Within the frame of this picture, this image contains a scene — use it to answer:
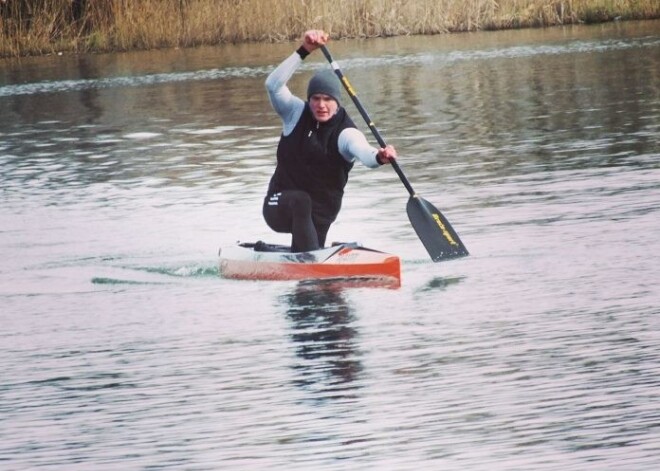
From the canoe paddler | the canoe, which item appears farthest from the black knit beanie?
the canoe

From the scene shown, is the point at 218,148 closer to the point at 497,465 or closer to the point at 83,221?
the point at 83,221

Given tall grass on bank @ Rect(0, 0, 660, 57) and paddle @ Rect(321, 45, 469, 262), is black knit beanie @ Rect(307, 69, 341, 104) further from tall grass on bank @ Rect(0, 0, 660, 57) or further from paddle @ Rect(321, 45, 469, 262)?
tall grass on bank @ Rect(0, 0, 660, 57)

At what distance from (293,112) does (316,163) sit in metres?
0.37

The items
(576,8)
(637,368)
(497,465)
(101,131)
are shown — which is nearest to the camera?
(497,465)

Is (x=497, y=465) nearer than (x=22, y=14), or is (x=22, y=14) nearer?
(x=497, y=465)

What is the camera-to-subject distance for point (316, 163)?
11.4m

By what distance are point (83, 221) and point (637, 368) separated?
316 inches

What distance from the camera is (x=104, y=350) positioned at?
910cm

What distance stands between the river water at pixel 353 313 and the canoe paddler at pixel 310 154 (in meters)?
0.53

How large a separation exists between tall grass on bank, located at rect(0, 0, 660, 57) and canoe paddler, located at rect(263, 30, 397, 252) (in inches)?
1084

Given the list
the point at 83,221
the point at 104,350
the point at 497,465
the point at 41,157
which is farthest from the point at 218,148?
the point at 497,465

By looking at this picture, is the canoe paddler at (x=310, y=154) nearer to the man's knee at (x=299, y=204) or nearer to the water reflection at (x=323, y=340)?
the man's knee at (x=299, y=204)

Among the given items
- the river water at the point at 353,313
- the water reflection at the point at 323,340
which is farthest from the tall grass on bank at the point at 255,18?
the water reflection at the point at 323,340

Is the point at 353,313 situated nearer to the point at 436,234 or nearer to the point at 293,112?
the point at 436,234
